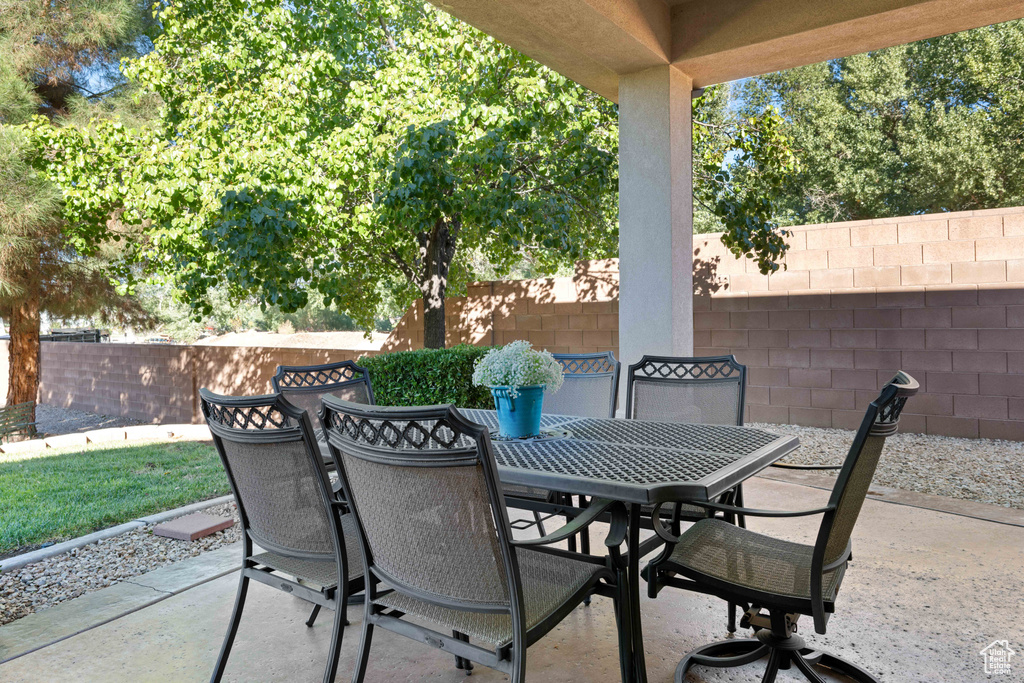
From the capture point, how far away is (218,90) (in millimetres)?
6410

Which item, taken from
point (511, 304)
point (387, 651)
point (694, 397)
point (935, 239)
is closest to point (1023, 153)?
point (935, 239)

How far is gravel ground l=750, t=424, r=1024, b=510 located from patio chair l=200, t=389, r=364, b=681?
3590 mm

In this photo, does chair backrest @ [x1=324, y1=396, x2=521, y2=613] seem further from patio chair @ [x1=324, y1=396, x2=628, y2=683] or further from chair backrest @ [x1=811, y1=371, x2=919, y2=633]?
chair backrest @ [x1=811, y1=371, x2=919, y2=633]

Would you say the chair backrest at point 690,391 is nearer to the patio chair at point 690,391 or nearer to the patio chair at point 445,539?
the patio chair at point 690,391

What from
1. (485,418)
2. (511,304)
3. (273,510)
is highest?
(511,304)

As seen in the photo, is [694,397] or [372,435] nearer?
[372,435]

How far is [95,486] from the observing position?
473 cm

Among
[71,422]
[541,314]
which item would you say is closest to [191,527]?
[541,314]

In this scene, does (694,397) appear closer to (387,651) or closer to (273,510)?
(387,651)

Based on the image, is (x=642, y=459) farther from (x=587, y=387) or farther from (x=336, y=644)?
(x=587, y=387)

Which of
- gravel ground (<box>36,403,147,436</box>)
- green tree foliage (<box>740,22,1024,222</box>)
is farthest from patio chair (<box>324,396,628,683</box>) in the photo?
green tree foliage (<box>740,22,1024,222</box>)

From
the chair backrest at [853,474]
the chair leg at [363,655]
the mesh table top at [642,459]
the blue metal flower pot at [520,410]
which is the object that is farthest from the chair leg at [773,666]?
the chair leg at [363,655]

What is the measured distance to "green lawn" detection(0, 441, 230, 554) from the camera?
3.72 metres

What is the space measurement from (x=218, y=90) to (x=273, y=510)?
585 cm
